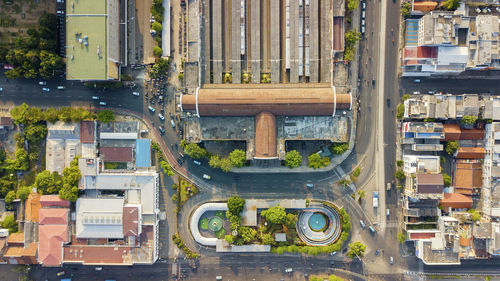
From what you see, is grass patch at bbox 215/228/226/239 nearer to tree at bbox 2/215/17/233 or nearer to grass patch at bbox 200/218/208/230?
grass patch at bbox 200/218/208/230

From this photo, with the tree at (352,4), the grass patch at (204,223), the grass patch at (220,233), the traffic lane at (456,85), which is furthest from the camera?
the grass patch at (220,233)

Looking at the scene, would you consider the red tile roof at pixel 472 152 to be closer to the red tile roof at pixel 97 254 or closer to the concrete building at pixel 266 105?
the concrete building at pixel 266 105

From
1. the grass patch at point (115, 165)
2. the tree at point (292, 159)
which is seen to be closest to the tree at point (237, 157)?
the tree at point (292, 159)

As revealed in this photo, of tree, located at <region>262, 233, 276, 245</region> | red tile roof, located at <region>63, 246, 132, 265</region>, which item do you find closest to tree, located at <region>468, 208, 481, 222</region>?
tree, located at <region>262, 233, 276, 245</region>

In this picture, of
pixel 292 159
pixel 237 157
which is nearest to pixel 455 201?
pixel 292 159

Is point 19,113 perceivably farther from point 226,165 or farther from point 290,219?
point 290,219

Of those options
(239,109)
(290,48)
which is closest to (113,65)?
(239,109)
